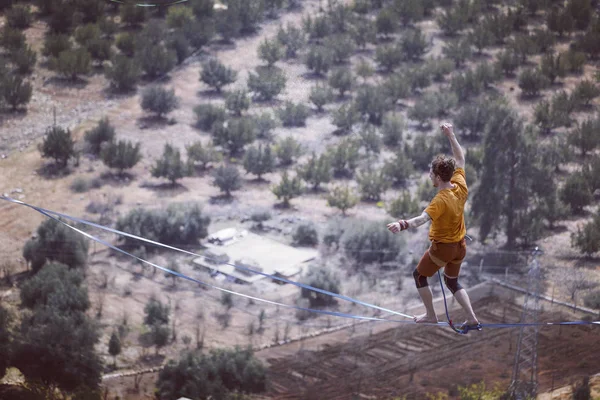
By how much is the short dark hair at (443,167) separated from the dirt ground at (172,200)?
48.6 feet

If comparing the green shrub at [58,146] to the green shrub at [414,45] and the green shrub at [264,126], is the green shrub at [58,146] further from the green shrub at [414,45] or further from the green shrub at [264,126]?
the green shrub at [414,45]

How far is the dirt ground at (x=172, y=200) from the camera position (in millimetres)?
23328

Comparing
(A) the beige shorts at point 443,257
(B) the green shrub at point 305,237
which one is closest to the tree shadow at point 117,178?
(B) the green shrub at point 305,237

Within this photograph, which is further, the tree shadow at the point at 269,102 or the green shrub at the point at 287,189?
the tree shadow at the point at 269,102

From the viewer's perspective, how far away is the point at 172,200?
1047 inches

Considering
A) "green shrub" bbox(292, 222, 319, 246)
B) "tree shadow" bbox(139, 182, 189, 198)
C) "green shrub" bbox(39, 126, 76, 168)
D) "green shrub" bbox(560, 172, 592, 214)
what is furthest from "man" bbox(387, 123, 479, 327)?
"green shrub" bbox(39, 126, 76, 168)

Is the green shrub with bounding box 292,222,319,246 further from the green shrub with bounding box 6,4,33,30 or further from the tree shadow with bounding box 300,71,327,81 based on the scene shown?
the green shrub with bounding box 6,4,33,30

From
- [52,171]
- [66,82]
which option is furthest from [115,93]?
[52,171]

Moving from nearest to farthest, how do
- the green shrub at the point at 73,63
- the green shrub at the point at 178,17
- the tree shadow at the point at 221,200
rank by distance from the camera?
the tree shadow at the point at 221,200, the green shrub at the point at 73,63, the green shrub at the point at 178,17

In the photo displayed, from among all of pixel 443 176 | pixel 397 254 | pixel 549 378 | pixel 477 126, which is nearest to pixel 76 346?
pixel 397 254

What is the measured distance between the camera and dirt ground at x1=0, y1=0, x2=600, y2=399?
23.3 m

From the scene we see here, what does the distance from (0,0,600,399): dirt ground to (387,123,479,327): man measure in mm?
14013

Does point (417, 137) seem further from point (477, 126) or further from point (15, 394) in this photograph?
point (15, 394)

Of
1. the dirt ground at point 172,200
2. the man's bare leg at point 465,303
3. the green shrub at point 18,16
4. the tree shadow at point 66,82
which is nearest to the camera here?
the man's bare leg at point 465,303
